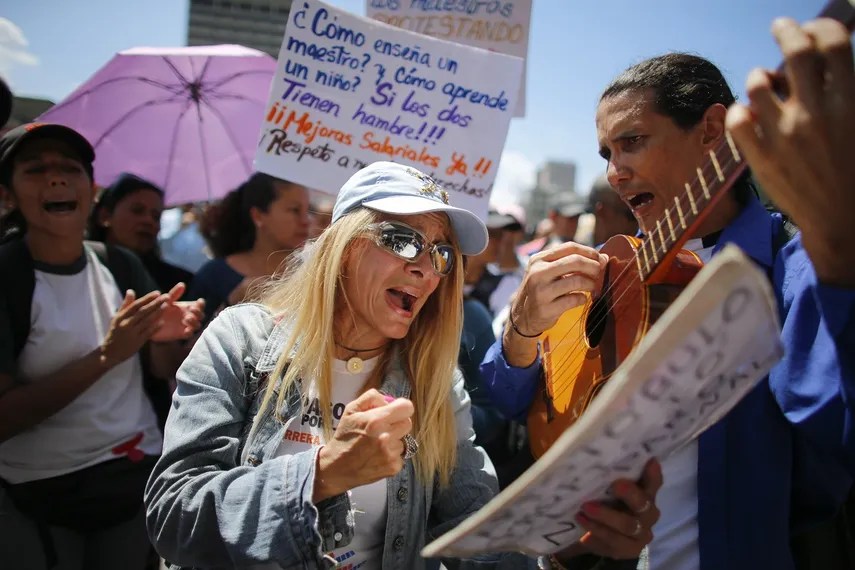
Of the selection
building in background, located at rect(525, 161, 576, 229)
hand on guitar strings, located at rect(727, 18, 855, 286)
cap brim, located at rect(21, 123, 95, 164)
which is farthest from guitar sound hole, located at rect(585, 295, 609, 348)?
building in background, located at rect(525, 161, 576, 229)

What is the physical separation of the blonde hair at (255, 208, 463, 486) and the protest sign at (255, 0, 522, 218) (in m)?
1.20

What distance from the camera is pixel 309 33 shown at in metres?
3.06

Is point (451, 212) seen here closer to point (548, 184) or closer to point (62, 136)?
point (62, 136)

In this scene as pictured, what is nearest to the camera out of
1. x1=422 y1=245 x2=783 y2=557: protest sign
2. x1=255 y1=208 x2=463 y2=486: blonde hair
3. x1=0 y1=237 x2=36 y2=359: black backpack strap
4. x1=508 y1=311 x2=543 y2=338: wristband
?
x1=422 y1=245 x2=783 y2=557: protest sign

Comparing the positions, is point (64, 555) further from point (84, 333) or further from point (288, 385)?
point (288, 385)

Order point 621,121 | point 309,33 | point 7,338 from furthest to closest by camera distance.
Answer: point 309,33 < point 7,338 < point 621,121

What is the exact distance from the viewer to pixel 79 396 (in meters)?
2.55

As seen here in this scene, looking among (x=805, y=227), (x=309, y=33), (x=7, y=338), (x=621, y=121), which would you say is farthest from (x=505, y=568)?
(x=309, y=33)

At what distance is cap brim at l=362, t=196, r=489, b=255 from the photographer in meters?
1.76

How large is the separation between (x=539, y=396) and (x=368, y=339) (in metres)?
0.59

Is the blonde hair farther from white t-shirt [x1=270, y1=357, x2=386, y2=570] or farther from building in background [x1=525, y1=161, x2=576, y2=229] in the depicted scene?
building in background [x1=525, y1=161, x2=576, y2=229]

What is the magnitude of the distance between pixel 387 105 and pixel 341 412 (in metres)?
1.94

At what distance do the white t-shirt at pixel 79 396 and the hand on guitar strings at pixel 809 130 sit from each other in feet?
8.81

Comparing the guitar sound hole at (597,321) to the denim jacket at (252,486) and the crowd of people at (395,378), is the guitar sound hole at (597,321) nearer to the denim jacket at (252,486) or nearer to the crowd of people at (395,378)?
the crowd of people at (395,378)
